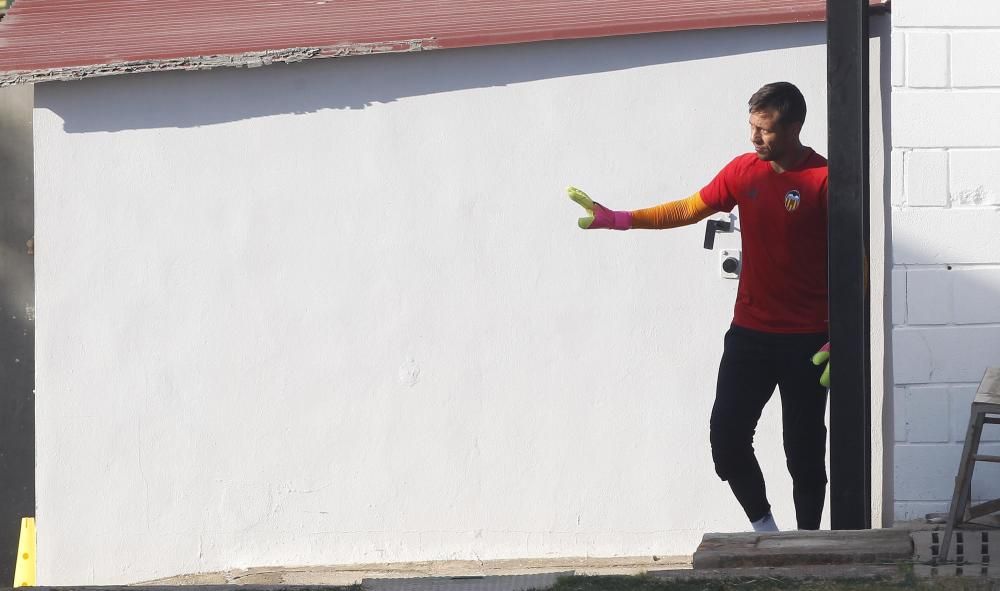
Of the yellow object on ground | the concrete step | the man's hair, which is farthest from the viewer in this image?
the yellow object on ground

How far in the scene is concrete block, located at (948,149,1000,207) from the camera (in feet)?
12.8

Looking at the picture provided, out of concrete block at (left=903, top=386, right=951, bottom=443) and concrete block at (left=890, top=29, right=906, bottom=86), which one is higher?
concrete block at (left=890, top=29, right=906, bottom=86)

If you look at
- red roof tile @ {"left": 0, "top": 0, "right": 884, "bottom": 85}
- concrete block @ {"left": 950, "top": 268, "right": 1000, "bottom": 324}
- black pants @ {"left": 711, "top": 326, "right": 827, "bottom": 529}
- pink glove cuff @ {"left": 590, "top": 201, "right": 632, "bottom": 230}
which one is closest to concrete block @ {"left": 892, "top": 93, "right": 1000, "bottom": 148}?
concrete block @ {"left": 950, "top": 268, "right": 1000, "bottom": 324}

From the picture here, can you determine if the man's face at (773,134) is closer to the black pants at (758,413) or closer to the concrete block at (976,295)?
the black pants at (758,413)

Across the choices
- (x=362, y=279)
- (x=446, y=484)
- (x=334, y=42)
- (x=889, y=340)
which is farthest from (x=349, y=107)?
(x=889, y=340)

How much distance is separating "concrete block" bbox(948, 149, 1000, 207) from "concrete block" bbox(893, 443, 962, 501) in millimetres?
613

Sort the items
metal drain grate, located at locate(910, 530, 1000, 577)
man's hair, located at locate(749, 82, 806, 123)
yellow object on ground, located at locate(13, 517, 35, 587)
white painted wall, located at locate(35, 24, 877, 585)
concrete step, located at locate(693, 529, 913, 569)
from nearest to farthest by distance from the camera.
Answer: metal drain grate, located at locate(910, 530, 1000, 577) → concrete step, located at locate(693, 529, 913, 569) → man's hair, located at locate(749, 82, 806, 123) → white painted wall, located at locate(35, 24, 877, 585) → yellow object on ground, located at locate(13, 517, 35, 587)

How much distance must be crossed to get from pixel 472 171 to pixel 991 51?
2.83 meters

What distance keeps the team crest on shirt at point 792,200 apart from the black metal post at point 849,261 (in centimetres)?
64

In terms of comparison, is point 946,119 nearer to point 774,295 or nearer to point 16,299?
point 774,295

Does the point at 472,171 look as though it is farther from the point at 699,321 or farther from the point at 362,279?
the point at 699,321

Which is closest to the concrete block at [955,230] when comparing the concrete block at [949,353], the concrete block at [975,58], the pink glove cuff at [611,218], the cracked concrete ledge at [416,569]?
the concrete block at [949,353]

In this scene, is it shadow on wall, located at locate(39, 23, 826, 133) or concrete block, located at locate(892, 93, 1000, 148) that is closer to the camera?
concrete block, located at locate(892, 93, 1000, 148)

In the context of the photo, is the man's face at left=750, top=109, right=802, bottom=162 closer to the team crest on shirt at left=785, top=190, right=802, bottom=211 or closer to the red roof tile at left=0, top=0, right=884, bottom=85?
the team crest on shirt at left=785, top=190, right=802, bottom=211
